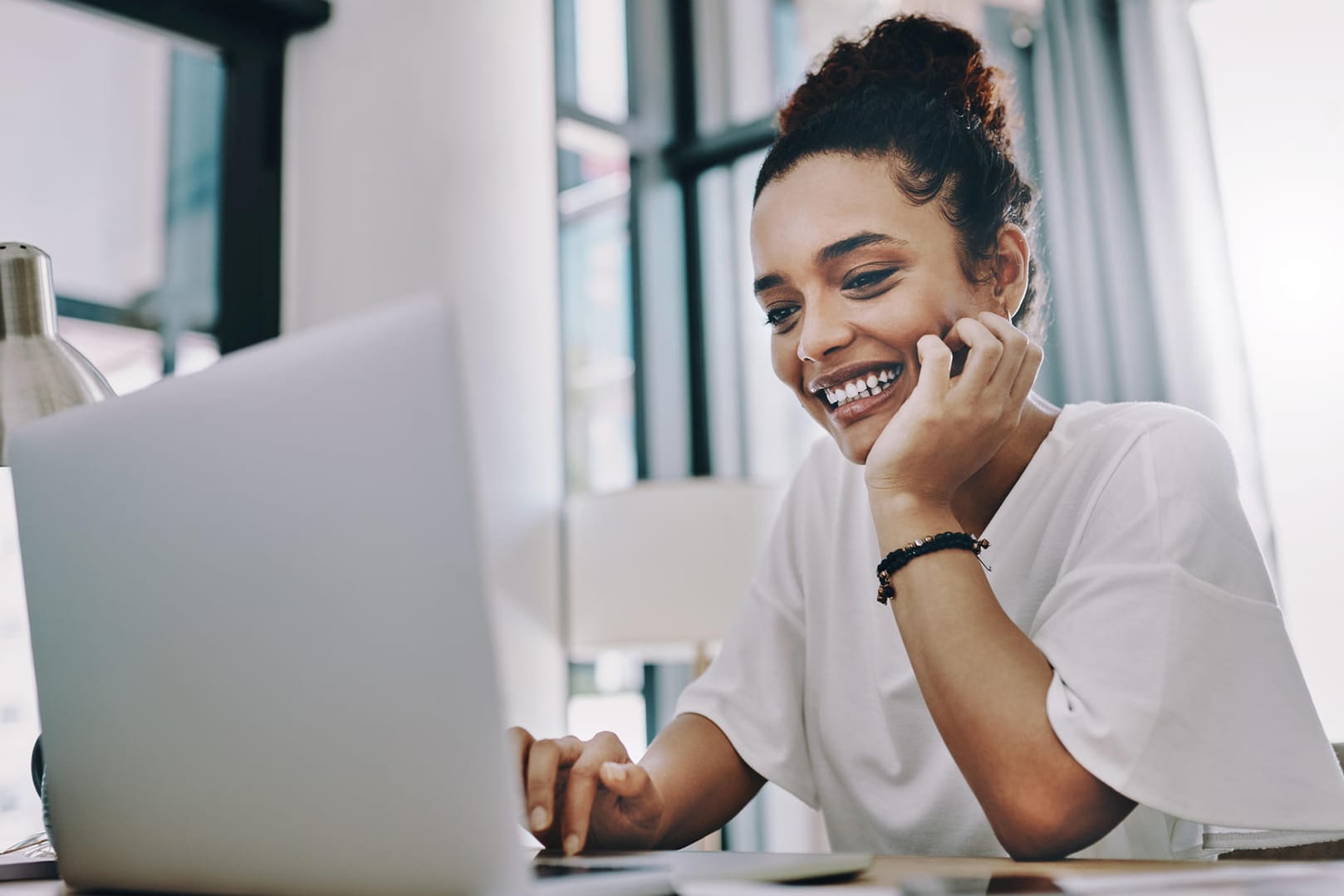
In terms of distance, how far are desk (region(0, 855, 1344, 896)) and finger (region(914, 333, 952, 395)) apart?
40cm

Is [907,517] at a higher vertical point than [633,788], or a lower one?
higher

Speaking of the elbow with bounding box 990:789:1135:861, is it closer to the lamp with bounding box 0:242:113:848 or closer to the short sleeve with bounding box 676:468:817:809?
the short sleeve with bounding box 676:468:817:809

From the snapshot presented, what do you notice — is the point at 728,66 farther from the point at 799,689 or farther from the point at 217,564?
the point at 217,564

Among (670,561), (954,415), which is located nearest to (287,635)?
(954,415)

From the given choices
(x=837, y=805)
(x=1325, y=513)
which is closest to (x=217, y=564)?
(x=837, y=805)

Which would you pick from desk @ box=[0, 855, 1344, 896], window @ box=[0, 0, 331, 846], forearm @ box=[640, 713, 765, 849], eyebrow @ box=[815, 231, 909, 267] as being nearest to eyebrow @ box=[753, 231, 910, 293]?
eyebrow @ box=[815, 231, 909, 267]

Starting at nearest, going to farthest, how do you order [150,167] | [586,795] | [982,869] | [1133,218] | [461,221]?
[982,869] → [586,795] → [1133,218] → [150,167] → [461,221]

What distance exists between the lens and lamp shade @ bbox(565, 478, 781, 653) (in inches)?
101

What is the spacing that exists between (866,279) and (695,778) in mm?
511

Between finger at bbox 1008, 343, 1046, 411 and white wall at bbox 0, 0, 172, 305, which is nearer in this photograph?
finger at bbox 1008, 343, 1046, 411

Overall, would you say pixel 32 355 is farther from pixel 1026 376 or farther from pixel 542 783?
pixel 1026 376

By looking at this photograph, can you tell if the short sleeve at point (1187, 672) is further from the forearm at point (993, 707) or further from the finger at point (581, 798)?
the finger at point (581, 798)

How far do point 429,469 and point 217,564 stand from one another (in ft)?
0.51

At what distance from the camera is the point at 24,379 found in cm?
95
